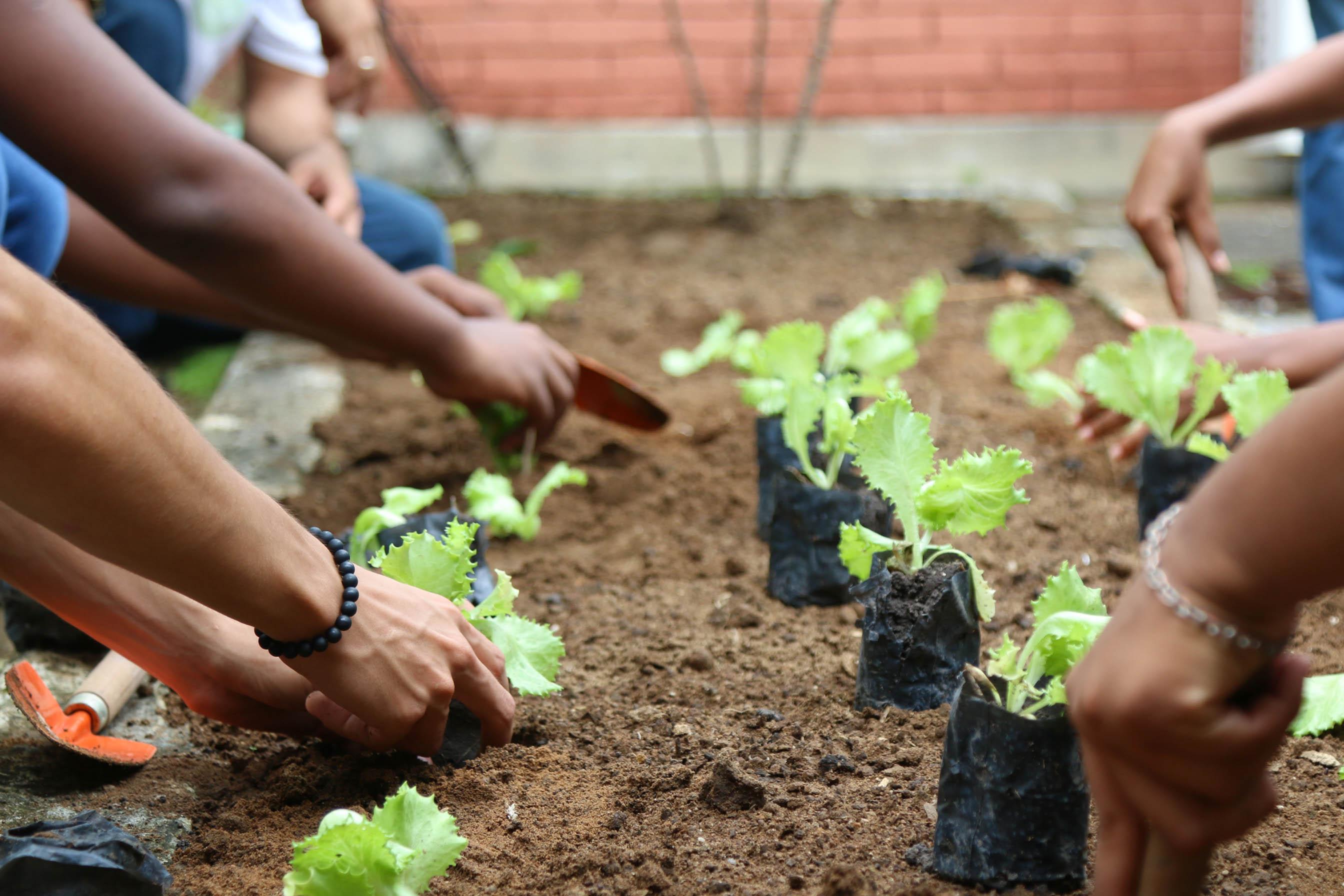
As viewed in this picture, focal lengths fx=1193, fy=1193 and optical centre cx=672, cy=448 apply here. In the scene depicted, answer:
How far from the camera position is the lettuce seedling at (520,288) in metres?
3.54

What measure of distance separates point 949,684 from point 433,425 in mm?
1671

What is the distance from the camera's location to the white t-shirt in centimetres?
309

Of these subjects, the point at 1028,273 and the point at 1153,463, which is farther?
the point at 1028,273

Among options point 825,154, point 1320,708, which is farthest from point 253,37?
point 825,154

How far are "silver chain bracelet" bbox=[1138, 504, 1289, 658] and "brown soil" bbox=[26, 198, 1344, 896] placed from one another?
18.1 inches

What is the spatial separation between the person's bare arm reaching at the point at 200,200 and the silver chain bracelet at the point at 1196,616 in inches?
55.9

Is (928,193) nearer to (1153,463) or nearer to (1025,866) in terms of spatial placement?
(1153,463)

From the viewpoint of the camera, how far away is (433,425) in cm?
286

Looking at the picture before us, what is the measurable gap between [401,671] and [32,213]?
140cm

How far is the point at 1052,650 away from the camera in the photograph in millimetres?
1168

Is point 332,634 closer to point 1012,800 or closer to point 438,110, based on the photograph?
point 1012,800

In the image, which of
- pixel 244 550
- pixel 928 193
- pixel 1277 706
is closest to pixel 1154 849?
pixel 1277 706

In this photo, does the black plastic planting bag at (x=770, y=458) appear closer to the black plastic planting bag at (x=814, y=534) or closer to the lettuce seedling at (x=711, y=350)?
the black plastic planting bag at (x=814, y=534)

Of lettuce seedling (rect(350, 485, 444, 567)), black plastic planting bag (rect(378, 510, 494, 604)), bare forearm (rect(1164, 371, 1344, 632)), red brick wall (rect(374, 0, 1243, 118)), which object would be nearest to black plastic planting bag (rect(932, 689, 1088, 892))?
bare forearm (rect(1164, 371, 1344, 632))
